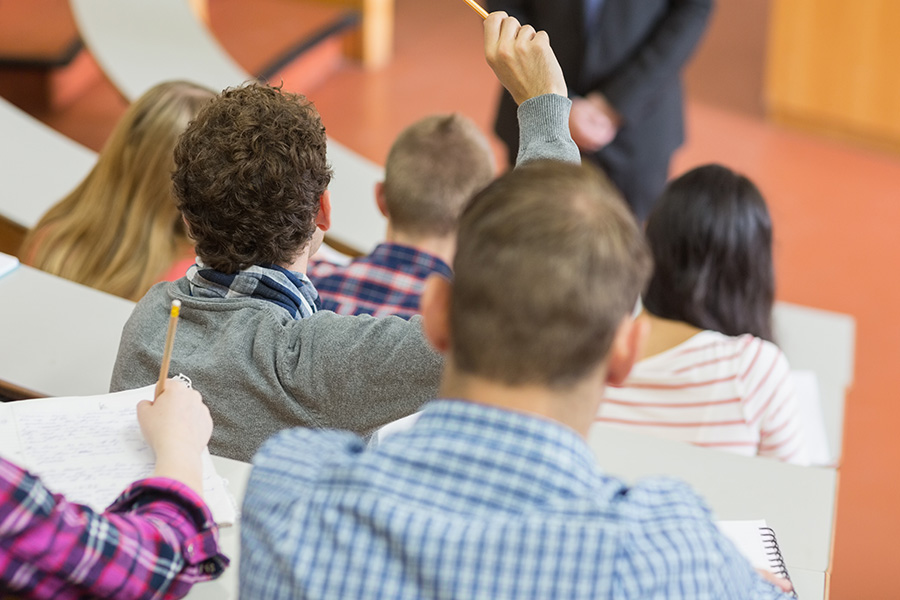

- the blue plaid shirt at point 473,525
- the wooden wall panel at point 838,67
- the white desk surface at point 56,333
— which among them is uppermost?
the wooden wall panel at point 838,67

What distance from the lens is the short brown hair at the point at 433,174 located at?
74.0 inches

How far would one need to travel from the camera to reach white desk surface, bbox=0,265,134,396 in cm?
137

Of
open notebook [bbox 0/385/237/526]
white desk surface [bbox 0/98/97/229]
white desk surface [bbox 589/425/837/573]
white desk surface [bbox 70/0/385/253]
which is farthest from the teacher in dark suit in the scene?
open notebook [bbox 0/385/237/526]

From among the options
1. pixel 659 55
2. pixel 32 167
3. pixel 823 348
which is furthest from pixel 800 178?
pixel 32 167

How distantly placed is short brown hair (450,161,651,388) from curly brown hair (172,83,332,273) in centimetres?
51

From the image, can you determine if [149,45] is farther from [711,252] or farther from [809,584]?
[809,584]

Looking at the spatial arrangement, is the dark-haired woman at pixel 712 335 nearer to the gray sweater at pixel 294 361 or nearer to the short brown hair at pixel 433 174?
the short brown hair at pixel 433 174

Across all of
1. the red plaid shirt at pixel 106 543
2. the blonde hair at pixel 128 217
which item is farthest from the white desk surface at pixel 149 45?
the red plaid shirt at pixel 106 543

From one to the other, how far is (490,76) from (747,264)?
125 inches

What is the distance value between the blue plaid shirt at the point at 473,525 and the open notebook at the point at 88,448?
1.10 ft

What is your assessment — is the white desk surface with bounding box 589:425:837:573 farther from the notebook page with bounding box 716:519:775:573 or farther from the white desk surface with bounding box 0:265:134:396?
the white desk surface with bounding box 0:265:134:396

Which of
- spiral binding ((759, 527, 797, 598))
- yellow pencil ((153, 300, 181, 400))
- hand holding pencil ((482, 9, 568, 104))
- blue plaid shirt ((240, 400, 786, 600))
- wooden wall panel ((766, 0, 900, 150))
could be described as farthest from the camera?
wooden wall panel ((766, 0, 900, 150))

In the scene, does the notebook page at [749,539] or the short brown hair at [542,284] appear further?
the notebook page at [749,539]

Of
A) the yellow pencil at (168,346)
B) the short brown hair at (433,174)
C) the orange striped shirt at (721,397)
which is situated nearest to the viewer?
the yellow pencil at (168,346)
